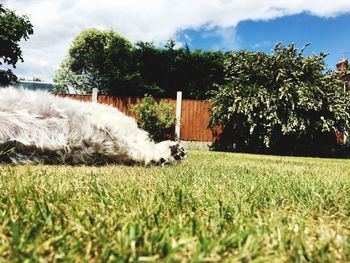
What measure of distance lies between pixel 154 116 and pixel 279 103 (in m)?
4.48

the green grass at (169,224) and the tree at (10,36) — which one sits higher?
the tree at (10,36)

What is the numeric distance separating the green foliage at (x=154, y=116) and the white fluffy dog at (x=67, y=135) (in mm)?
8876

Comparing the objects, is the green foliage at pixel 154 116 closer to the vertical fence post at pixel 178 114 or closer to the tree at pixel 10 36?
the vertical fence post at pixel 178 114

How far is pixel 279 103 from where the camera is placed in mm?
12109

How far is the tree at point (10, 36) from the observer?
10930 mm

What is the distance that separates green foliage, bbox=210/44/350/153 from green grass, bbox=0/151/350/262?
1057 centimetres

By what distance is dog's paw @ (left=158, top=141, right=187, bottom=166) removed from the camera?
11.6ft

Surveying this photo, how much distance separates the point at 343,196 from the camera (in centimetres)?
170

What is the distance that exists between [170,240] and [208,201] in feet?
1.90

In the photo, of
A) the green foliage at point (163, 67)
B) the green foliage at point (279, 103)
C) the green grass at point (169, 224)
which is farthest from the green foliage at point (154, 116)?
the green grass at point (169, 224)

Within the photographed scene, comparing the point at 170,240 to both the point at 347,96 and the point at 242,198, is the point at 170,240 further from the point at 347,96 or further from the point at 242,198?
the point at 347,96

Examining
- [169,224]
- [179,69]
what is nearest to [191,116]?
[179,69]

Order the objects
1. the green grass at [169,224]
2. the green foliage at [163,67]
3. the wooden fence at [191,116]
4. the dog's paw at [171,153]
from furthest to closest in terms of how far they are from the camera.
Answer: the green foliage at [163,67]
the wooden fence at [191,116]
the dog's paw at [171,153]
the green grass at [169,224]

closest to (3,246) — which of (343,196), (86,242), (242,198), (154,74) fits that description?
(86,242)
